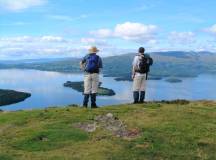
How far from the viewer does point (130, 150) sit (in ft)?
49.5

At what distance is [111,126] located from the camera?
60.3 ft

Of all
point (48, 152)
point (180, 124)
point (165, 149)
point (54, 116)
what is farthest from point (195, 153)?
point (54, 116)

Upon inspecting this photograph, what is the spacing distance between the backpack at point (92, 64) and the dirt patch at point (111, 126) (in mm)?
4362

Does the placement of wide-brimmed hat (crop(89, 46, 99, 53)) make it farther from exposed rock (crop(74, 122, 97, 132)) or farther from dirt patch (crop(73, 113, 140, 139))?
exposed rock (crop(74, 122, 97, 132))

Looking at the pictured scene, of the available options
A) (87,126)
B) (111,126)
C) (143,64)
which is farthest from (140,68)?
(87,126)

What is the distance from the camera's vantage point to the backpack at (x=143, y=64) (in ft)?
81.3

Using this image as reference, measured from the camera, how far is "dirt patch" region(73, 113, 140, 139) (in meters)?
17.4

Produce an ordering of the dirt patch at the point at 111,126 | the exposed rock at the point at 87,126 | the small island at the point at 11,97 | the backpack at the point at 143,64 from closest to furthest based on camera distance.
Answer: the dirt patch at the point at 111,126
the exposed rock at the point at 87,126
the backpack at the point at 143,64
the small island at the point at 11,97

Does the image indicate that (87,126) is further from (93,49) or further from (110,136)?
(93,49)

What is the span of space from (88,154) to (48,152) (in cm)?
156

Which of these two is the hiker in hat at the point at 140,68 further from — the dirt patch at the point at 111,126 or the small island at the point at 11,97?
the small island at the point at 11,97

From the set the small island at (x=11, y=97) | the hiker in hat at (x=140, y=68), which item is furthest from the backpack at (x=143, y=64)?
the small island at (x=11, y=97)

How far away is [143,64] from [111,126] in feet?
24.3

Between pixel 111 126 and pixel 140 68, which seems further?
pixel 140 68
